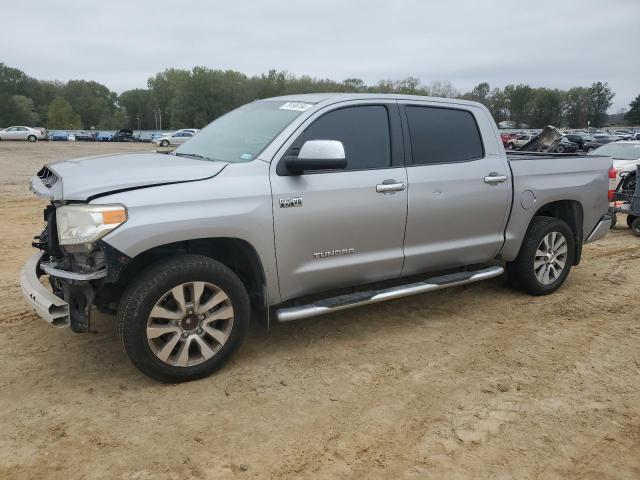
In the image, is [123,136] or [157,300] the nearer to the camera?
[157,300]

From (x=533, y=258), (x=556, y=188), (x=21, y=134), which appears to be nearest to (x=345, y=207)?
(x=533, y=258)

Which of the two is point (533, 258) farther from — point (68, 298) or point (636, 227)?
point (636, 227)

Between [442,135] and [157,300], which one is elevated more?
[442,135]

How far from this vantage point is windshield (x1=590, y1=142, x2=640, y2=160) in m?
13.1

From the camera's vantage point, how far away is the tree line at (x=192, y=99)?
103125 mm

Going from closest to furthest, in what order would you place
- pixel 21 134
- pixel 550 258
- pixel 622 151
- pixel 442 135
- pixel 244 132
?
pixel 244 132
pixel 442 135
pixel 550 258
pixel 622 151
pixel 21 134

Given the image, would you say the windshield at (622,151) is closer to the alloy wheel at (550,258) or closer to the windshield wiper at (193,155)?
the alloy wheel at (550,258)

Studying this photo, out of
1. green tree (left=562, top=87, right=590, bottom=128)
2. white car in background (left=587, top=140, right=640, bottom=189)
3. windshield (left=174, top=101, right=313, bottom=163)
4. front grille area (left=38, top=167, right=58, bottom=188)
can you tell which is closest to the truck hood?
front grille area (left=38, top=167, right=58, bottom=188)

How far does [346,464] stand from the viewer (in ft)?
9.21

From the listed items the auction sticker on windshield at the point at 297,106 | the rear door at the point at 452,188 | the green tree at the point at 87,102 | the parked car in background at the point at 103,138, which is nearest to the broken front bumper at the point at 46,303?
the auction sticker on windshield at the point at 297,106

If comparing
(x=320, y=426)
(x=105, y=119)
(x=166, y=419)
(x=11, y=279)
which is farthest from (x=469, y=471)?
(x=105, y=119)

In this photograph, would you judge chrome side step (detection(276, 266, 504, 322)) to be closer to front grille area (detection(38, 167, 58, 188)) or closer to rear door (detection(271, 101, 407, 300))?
rear door (detection(271, 101, 407, 300))

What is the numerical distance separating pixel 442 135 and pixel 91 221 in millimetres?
2932

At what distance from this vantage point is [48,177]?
3.81 meters
